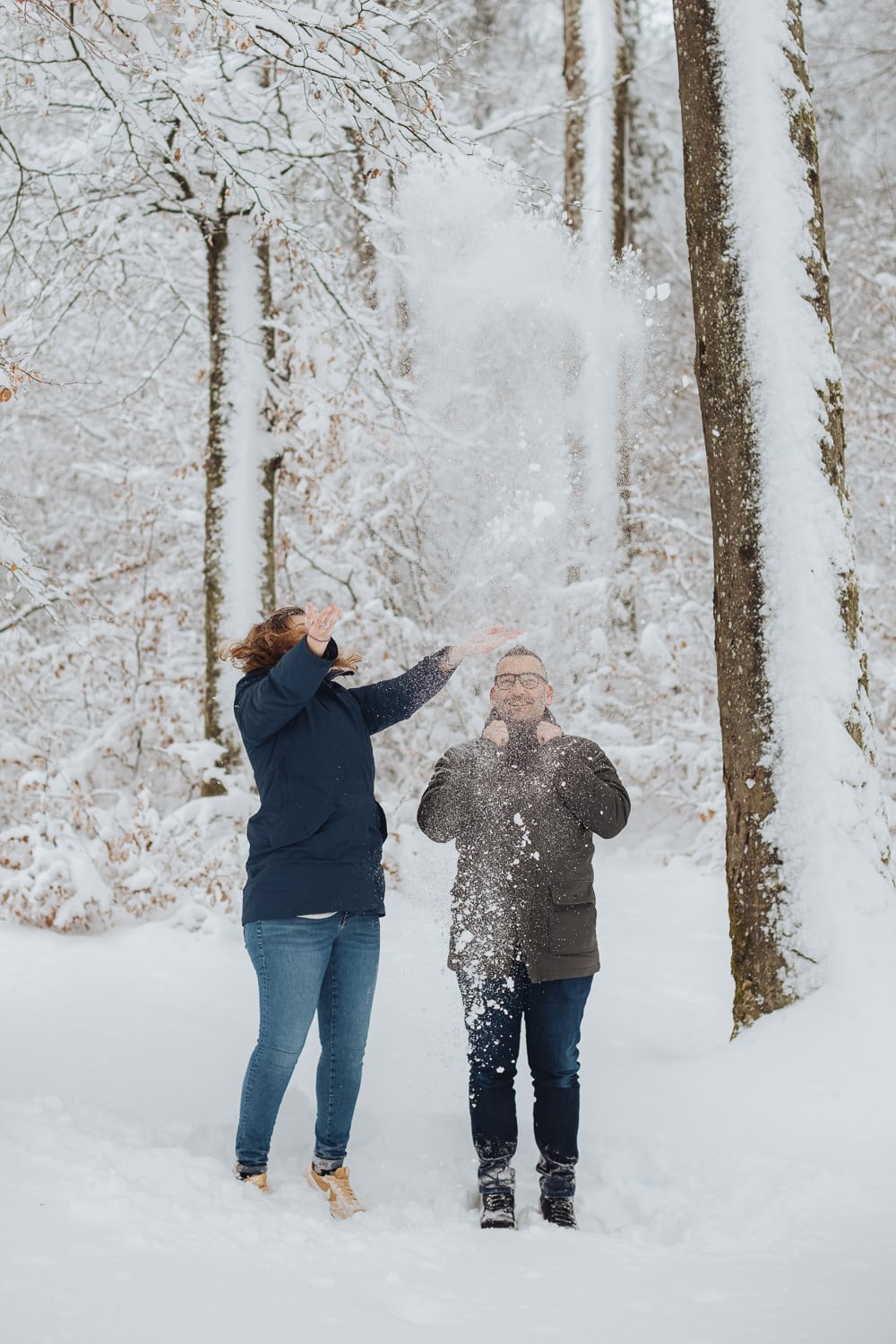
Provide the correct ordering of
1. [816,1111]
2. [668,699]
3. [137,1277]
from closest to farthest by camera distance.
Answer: [137,1277] < [816,1111] < [668,699]

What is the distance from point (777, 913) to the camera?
408 cm

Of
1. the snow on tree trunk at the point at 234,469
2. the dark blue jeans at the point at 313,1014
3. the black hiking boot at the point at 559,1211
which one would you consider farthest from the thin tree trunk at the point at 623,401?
the black hiking boot at the point at 559,1211

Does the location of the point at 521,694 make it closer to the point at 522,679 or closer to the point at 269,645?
the point at 522,679

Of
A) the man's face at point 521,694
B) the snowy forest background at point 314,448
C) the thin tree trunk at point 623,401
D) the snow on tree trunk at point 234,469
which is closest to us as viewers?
the man's face at point 521,694

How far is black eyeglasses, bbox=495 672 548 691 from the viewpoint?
3.49 meters

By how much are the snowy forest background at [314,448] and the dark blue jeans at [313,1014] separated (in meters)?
3.02

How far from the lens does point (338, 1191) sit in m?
3.18

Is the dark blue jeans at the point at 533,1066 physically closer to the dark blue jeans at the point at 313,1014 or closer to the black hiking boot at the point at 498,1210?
the black hiking boot at the point at 498,1210

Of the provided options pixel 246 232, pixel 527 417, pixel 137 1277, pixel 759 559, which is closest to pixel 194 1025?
pixel 137 1277

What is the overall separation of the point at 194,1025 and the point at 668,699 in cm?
547

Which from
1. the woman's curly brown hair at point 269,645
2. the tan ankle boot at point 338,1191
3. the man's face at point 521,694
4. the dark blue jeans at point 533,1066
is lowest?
the tan ankle boot at point 338,1191

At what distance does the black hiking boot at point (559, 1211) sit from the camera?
3199 millimetres

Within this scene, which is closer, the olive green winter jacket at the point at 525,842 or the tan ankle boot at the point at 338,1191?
the tan ankle boot at the point at 338,1191

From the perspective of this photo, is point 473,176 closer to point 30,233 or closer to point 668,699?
point 30,233
